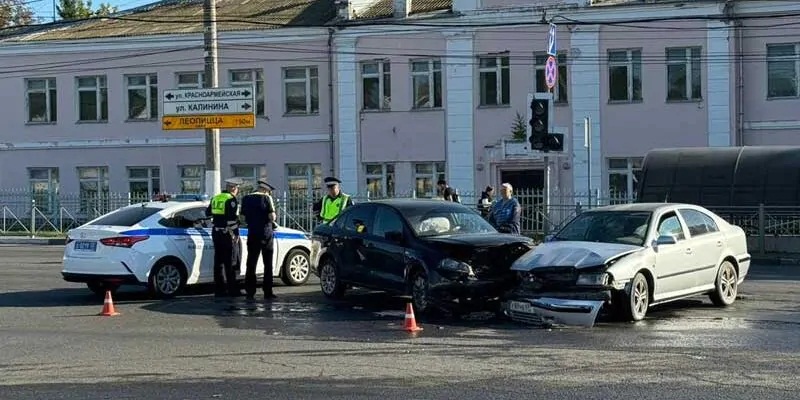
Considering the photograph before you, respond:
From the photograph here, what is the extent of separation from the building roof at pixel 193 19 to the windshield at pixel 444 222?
20.9 metres

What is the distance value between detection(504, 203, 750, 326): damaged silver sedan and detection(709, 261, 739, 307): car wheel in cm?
1

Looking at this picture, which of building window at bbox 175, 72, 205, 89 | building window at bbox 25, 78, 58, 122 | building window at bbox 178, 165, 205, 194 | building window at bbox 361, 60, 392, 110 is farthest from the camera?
building window at bbox 25, 78, 58, 122

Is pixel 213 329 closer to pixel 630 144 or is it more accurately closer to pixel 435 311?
pixel 435 311

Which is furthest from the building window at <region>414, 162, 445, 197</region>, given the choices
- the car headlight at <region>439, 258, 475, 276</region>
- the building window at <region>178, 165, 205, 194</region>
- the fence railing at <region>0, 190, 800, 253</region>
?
the car headlight at <region>439, 258, 475, 276</region>

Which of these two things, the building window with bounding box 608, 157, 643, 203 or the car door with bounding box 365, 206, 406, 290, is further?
the building window with bounding box 608, 157, 643, 203

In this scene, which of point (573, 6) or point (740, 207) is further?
point (573, 6)

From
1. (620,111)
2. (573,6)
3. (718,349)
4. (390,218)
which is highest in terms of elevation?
(573,6)

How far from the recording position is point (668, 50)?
32.9 m

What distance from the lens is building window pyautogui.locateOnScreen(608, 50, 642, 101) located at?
3331cm

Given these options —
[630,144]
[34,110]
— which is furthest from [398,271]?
[34,110]

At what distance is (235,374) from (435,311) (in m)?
4.91

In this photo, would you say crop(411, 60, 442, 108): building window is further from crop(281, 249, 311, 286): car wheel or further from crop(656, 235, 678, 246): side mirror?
crop(656, 235, 678, 246): side mirror

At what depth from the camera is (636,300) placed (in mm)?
12703

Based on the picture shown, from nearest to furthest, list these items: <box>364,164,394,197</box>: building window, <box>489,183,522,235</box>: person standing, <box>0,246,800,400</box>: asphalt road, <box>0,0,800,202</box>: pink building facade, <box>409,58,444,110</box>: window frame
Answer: <box>0,246,800,400</box>: asphalt road, <box>489,183,522,235</box>: person standing, <box>0,0,800,202</box>: pink building facade, <box>409,58,444,110</box>: window frame, <box>364,164,394,197</box>: building window
